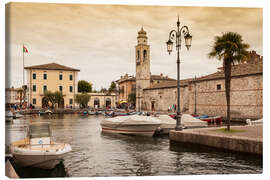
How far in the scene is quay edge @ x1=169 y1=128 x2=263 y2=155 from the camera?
748cm

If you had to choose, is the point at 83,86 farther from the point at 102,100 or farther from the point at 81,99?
the point at 81,99

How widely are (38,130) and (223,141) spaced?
6514 mm

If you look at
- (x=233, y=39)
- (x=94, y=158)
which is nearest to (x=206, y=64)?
(x=233, y=39)

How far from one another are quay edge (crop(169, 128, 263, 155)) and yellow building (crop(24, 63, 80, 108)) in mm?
35557

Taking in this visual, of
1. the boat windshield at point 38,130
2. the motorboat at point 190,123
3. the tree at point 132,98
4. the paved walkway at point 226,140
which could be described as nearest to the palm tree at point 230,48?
the paved walkway at point 226,140

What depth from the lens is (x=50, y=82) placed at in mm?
42438

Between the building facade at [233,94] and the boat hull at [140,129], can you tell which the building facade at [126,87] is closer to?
the building facade at [233,94]

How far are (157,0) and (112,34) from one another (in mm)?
2785

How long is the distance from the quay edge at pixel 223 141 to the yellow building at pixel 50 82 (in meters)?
35.6

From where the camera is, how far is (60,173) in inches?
279

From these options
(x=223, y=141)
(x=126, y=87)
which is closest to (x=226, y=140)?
(x=223, y=141)

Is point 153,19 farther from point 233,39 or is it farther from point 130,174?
point 130,174

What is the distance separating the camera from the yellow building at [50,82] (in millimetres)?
40750

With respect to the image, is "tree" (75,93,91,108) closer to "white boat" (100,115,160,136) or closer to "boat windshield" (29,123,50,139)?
"white boat" (100,115,160,136)
